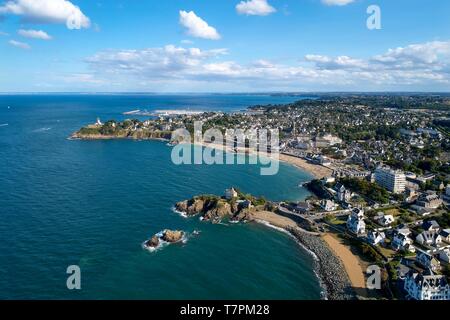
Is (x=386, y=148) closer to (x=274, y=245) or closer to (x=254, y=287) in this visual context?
(x=274, y=245)

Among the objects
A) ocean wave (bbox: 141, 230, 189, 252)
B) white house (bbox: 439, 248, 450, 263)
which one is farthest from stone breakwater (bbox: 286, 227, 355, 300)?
ocean wave (bbox: 141, 230, 189, 252)

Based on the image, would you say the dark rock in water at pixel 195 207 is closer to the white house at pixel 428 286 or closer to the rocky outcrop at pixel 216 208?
the rocky outcrop at pixel 216 208

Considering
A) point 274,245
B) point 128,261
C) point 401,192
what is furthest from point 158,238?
point 401,192

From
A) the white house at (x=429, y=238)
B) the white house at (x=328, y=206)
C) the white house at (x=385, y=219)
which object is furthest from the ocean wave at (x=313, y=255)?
the white house at (x=429, y=238)

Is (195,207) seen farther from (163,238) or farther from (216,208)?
(163,238)

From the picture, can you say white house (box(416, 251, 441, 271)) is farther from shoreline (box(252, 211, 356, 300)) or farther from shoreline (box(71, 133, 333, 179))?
shoreline (box(71, 133, 333, 179))
